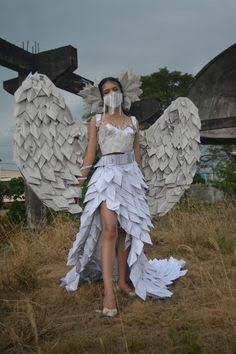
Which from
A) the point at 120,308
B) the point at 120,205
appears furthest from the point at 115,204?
the point at 120,308

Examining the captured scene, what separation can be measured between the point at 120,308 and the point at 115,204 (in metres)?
0.77

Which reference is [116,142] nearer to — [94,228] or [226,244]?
[94,228]

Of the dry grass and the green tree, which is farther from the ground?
the green tree

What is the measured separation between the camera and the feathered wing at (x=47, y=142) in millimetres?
4531

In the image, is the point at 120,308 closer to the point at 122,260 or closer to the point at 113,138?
the point at 122,260

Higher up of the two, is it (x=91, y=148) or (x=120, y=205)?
(x=91, y=148)

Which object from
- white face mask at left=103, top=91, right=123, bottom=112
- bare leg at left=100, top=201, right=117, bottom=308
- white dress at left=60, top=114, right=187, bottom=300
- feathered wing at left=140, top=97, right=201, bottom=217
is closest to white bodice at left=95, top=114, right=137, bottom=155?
white dress at left=60, top=114, right=187, bottom=300

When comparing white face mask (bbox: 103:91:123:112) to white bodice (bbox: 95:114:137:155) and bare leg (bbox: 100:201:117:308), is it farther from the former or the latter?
bare leg (bbox: 100:201:117:308)

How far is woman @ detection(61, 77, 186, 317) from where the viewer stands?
13.3 ft

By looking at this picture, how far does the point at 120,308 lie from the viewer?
3.97 m

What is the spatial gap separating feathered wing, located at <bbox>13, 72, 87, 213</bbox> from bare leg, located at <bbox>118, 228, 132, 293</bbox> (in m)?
0.46

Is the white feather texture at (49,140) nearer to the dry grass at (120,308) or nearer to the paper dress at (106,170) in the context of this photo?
the paper dress at (106,170)

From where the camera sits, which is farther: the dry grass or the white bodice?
the white bodice

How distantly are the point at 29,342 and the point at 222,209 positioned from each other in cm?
605
